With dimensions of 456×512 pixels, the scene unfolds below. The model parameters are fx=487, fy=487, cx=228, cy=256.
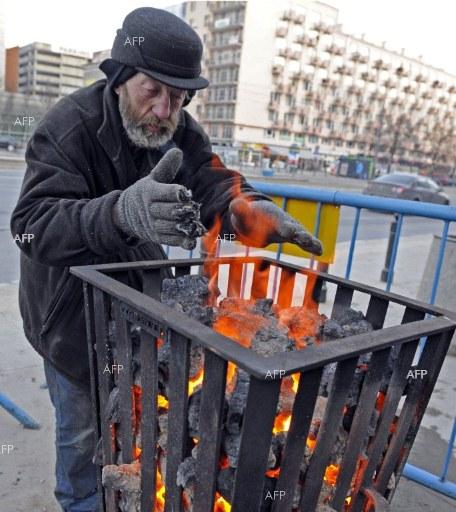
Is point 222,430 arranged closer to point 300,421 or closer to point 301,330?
point 300,421

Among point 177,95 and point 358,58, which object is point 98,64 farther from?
point 358,58

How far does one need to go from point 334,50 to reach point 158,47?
62.3 m

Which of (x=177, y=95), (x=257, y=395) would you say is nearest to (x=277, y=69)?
(x=177, y=95)

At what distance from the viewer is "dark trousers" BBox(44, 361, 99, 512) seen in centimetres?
168

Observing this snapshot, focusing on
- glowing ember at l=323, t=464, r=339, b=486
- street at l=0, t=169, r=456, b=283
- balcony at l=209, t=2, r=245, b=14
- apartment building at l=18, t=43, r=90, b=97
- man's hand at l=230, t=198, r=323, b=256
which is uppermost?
balcony at l=209, t=2, r=245, b=14

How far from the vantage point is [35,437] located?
237cm

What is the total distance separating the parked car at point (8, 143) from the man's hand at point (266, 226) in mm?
25741

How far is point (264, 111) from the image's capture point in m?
51.8

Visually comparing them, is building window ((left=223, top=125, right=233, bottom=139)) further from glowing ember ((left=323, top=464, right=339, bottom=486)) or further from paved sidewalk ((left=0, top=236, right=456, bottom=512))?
glowing ember ((left=323, top=464, right=339, bottom=486))

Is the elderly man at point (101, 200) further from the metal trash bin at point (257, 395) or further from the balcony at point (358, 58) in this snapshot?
the balcony at point (358, 58)

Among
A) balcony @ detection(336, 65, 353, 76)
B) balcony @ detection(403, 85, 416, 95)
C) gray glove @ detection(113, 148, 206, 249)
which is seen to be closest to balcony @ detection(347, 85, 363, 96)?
balcony @ detection(336, 65, 353, 76)

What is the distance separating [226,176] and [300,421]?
1.11 metres

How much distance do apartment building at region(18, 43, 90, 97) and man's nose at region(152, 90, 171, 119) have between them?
7888cm

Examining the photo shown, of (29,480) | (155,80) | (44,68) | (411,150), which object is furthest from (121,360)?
(44,68)
